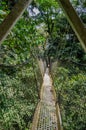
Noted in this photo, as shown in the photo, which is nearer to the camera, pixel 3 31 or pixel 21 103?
pixel 3 31

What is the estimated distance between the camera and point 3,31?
0.79 m

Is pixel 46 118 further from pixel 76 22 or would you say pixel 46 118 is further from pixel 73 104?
pixel 76 22

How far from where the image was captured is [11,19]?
803 mm

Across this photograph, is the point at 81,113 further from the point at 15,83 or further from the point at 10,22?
the point at 10,22

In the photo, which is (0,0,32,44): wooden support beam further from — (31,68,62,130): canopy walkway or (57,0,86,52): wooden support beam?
(31,68,62,130): canopy walkway

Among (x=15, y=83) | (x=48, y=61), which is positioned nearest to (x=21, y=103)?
(x=15, y=83)

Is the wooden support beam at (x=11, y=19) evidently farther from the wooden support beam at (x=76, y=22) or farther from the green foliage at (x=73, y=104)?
the green foliage at (x=73, y=104)

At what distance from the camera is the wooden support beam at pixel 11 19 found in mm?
790

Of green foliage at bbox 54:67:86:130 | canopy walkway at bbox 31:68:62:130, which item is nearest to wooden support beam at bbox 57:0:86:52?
canopy walkway at bbox 31:68:62:130

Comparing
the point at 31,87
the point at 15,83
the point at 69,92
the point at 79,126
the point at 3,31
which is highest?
the point at 3,31

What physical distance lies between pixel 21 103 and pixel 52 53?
7919 mm

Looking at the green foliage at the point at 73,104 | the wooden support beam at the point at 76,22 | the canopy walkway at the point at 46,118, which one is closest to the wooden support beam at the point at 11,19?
the wooden support beam at the point at 76,22

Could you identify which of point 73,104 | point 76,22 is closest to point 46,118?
point 73,104

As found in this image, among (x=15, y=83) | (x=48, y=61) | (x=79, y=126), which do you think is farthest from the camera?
(x=48, y=61)
